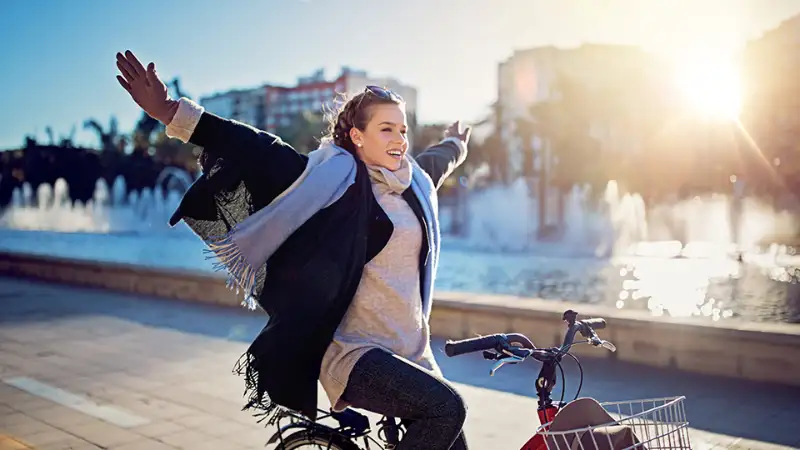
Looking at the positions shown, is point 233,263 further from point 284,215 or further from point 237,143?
point 237,143

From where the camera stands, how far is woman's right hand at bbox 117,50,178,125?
2.75 m

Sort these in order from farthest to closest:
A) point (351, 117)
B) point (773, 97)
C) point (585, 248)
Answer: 1. point (773, 97)
2. point (585, 248)
3. point (351, 117)

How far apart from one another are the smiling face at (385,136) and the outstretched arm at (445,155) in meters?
0.73

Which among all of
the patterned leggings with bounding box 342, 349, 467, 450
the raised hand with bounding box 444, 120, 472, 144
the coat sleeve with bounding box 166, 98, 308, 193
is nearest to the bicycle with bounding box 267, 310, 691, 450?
the patterned leggings with bounding box 342, 349, 467, 450

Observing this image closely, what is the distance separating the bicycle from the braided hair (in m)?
0.83

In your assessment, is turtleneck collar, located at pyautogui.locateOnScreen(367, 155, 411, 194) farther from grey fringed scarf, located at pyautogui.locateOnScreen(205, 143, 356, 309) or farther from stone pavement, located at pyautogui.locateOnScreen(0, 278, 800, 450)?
stone pavement, located at pyautogui.locateOnScreen(0, 278, 800, 450)

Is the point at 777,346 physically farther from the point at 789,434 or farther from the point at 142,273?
the point at 142,273

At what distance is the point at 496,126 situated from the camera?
6862cm

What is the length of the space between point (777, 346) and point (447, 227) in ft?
130

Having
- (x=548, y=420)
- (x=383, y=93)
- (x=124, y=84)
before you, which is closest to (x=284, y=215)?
(x=383, y=93)

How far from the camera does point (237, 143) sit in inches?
109

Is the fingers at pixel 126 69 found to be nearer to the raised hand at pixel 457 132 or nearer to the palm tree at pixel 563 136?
the raised hand at pixel 457 132

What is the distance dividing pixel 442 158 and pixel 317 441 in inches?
58.2

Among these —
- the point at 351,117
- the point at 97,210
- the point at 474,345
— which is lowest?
the point at 474,345
